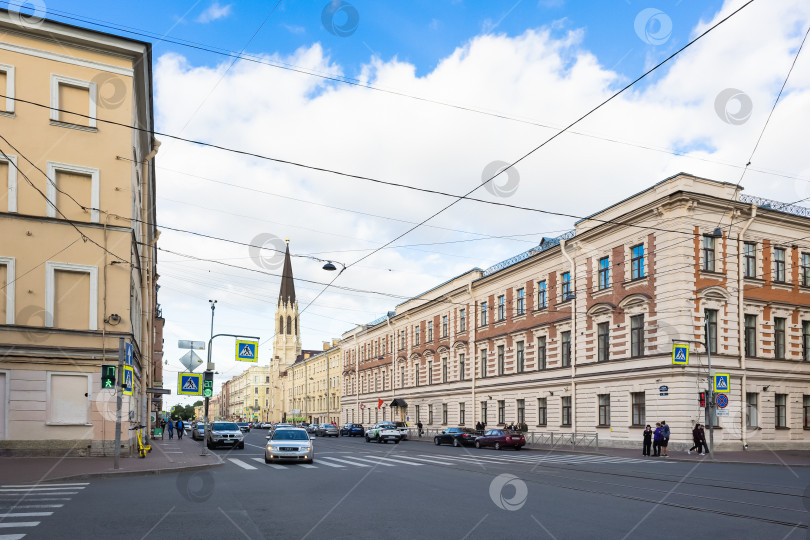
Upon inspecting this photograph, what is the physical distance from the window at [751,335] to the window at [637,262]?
235 inches

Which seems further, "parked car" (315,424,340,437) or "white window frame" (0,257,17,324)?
"parked car" (315,424,340,437)

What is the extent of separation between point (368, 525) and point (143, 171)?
96.7ft

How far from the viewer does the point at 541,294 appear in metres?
48.3

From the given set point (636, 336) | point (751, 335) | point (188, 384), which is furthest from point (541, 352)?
point (188, 384)

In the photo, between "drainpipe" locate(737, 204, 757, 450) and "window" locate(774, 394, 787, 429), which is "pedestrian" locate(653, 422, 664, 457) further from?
"window" locate(774, 394, 787, 429)

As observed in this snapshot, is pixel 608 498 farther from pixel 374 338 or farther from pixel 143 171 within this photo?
pixel 374 338

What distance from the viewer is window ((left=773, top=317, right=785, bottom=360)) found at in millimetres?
38438

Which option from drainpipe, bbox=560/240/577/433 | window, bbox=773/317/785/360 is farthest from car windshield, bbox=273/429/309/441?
window, bbox=773/317/785/360

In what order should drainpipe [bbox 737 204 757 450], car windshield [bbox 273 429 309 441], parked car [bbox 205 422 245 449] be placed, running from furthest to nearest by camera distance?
parked car [bbox 205 422 245 449], drainpipe [bbox 737 204 757 450], car windshield [bbox 273 429 309 441]

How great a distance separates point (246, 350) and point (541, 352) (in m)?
22.9

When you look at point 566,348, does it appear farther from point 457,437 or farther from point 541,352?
point 457,437

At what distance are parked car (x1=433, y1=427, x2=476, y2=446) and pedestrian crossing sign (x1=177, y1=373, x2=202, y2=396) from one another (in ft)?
75.1

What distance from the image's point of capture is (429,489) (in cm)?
1569

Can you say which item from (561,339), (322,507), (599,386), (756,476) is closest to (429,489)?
(322,507)
